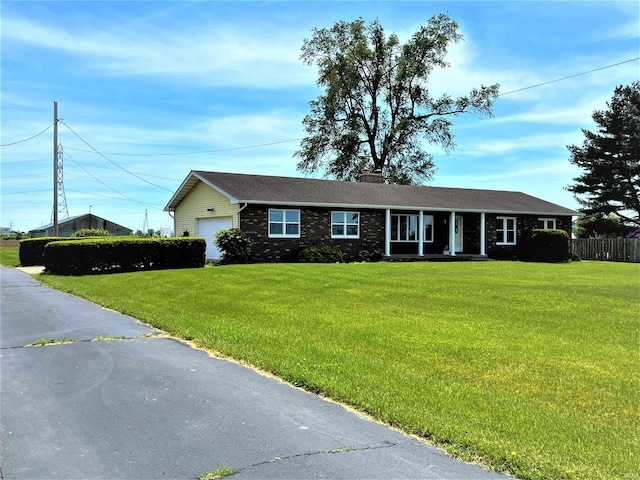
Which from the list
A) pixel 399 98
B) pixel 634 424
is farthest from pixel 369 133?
pixel 634 424

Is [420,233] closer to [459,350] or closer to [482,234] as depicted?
[482,234]

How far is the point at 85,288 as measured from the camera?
14.6m

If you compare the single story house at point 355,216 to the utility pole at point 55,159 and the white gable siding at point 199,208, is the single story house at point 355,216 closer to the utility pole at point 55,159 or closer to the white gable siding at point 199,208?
the white gable siding at point 199,208

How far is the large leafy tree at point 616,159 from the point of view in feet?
130

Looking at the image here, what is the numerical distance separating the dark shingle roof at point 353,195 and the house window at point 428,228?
107 centimetres

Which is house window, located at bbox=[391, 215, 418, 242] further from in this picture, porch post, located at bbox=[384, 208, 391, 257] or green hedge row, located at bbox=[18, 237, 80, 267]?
green hedge row, located at bbox=[18, 237, 80, 267]

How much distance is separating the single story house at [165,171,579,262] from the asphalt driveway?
1606 cm

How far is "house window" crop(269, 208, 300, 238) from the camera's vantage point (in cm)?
2345

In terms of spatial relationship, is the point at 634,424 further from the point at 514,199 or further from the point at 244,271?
the point at 514,199

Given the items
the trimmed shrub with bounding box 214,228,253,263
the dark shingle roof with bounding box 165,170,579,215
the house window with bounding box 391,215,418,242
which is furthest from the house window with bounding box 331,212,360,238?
the trimmed shrub with bounding box 214,228,253,263

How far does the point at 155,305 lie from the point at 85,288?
4582 mm

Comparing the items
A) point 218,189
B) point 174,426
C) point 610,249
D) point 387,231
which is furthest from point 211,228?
point 610,249

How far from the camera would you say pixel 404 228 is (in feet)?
92.0

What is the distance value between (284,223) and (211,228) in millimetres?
4344
